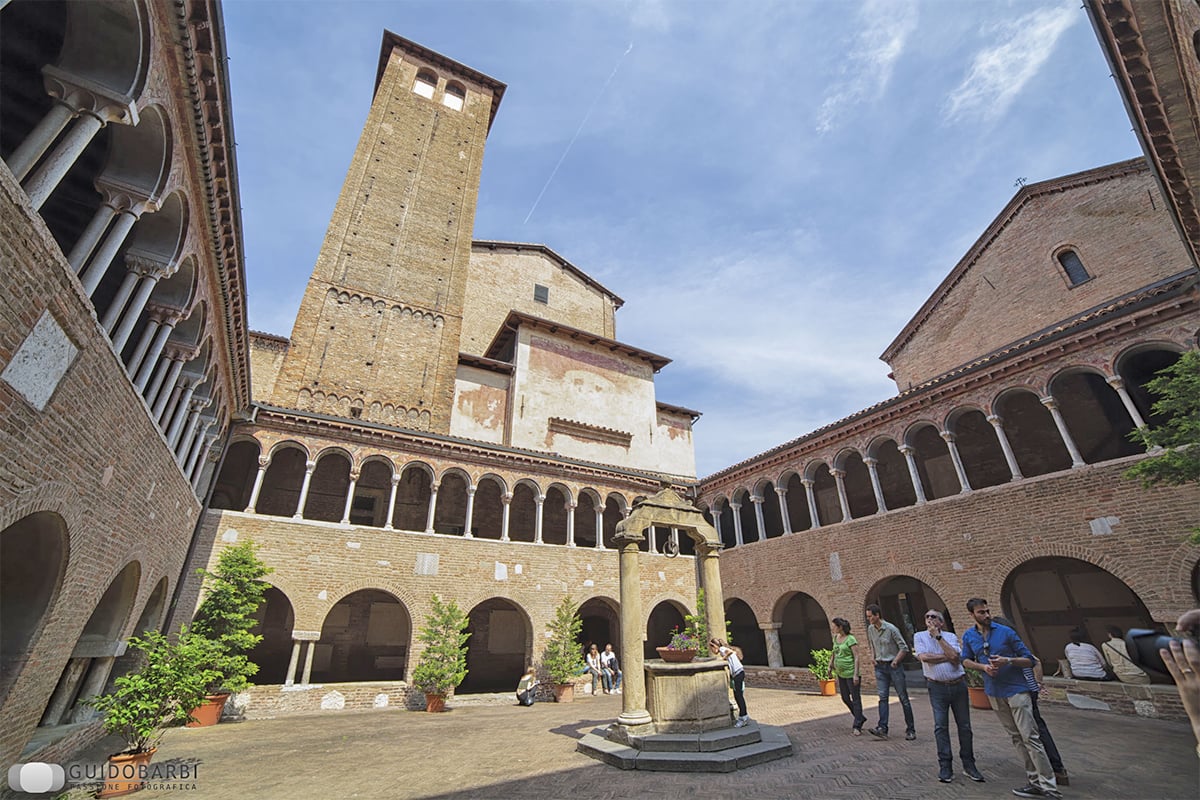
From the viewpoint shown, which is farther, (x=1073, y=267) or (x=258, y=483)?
(x=1073, y=267)

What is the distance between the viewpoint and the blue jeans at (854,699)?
26.3ft

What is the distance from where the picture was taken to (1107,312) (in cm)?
1138

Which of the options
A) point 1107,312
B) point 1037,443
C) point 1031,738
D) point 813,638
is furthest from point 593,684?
point 1107,312

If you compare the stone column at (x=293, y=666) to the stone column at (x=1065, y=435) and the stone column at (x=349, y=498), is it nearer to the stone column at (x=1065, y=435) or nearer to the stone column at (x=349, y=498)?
the stone column at (x=349, y=498)

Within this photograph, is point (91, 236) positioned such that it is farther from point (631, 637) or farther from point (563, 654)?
point (563, 654)

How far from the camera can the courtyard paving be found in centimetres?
554

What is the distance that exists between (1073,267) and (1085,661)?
13.1 metres

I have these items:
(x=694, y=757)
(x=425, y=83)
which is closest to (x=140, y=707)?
(x=694, y=757)

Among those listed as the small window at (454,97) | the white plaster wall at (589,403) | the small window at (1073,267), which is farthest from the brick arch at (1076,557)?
the small window at (454,97)

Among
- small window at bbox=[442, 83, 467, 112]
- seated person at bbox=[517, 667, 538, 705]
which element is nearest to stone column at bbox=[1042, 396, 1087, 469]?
seated person at bbox=[517, 667, 538, 705]

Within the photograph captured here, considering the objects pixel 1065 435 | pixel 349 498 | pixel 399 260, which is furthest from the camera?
pixel 399 260

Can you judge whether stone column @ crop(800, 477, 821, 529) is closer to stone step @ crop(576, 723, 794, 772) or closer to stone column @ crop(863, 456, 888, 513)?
stone column @ crop(863, 456, 888, 513)

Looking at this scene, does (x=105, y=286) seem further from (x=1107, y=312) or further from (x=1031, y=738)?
(x=1107, y=312)

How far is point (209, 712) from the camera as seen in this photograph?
10914 millimetres
